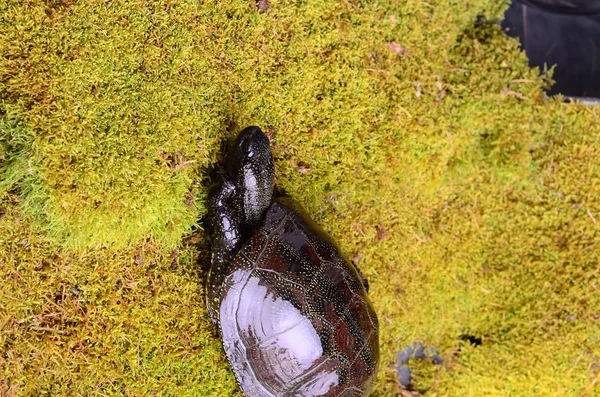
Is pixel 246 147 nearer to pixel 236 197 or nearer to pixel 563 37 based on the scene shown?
pixel 236 197

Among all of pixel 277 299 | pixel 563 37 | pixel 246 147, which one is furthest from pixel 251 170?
pixel 563 37

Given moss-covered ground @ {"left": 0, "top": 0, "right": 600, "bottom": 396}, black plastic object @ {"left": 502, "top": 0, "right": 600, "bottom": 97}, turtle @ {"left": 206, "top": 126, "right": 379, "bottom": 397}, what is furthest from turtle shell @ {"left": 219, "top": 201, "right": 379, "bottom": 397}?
black plastic object @ {"left": 502, "top": 0, "right": 600, "bottom": 97}

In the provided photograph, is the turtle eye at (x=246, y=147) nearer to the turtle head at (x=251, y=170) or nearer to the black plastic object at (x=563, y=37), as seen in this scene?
the turtle head at (x=251, y=170)

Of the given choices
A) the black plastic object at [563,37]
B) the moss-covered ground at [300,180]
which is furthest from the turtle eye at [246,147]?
the black plastic object at [563,37]

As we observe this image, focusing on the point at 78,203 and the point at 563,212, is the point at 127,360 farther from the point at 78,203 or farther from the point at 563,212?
the point at 563,212

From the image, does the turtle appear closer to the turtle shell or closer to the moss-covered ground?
the turtle shell

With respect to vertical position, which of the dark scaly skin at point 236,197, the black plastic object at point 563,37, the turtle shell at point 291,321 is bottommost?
the turtle shell at point 291,321

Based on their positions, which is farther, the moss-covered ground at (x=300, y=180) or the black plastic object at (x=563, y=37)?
the black plastic object at (x=563, y=37)
